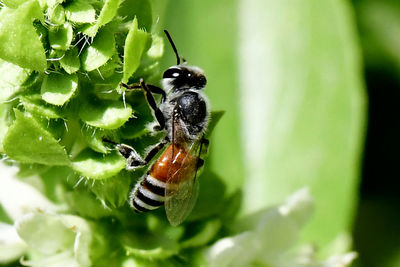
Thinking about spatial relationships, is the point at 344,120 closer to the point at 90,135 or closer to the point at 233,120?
the point at 233,120

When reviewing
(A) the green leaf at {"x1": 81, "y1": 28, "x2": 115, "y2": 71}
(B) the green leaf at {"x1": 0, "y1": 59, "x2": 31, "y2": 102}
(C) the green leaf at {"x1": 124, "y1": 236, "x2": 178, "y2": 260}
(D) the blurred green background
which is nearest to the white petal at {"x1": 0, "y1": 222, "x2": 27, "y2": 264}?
(C) the green leaf at {"x1": 124, "y1": 236, "x2": 178, "y2": 260}

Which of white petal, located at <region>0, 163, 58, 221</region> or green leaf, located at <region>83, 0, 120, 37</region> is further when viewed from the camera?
white petal, located at <region>0, 163, 58, 221</region>

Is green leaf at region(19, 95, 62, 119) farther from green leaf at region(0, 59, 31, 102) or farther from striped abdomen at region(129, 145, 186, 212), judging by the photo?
striped abdomen at region(129, 145, 186, 212)

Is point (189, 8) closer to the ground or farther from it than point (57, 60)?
closer to the ground

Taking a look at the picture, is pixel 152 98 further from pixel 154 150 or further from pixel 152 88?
pixel 154 150

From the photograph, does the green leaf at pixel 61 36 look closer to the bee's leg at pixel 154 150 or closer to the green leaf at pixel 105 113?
the green leaf at pixel 105 113

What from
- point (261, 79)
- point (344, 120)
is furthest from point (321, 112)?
point (261, 79)

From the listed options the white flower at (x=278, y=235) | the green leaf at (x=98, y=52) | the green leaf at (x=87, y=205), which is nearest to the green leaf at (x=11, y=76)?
the green leaf at (x=98, y=52)
